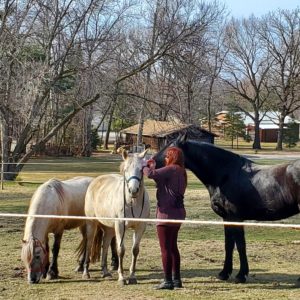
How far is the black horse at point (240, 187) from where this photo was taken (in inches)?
299

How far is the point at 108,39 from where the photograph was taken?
25.3 meters

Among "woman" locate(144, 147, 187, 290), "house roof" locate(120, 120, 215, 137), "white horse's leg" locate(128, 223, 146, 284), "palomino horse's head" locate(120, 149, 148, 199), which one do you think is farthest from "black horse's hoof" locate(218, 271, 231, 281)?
"house roof" locate(120, 120, 215, 137)

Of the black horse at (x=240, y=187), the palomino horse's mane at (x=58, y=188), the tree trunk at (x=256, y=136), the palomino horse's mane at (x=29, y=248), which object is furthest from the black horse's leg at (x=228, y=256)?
the tree trunk at (x=256, y=136)

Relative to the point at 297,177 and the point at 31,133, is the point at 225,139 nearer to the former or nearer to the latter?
the point at 31,133

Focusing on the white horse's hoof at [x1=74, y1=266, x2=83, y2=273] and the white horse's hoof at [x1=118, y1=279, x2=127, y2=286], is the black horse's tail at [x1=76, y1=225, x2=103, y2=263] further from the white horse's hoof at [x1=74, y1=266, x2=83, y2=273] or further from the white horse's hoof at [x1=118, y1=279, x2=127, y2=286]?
the white horse's hoof at [x1=118, y1=279, x2=127, y2=286]

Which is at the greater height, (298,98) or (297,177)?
(298,98)

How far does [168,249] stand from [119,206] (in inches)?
34.1

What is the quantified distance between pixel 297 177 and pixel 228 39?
6495cm

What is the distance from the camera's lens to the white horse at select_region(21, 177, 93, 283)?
7372 mm

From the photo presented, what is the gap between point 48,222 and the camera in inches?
306

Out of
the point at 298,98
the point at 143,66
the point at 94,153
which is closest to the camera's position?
the point at 143,66

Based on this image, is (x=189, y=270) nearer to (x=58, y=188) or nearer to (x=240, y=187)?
(x=240, y=187)


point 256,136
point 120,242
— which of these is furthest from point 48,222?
point 256,136

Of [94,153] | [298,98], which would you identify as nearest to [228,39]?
[298,98]
